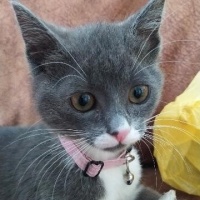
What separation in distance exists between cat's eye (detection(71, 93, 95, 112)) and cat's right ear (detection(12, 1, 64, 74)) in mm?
140

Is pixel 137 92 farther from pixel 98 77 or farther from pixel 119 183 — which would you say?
pixel 119 183

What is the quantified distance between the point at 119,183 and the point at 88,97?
33cm

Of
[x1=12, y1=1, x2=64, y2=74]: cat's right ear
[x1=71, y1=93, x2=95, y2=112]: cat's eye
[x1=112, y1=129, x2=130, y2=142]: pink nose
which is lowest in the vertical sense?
[x1=112, y1=129, x2=130, y2=142]: pink nose

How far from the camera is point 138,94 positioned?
1.22 meters

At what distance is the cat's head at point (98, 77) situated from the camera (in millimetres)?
1167

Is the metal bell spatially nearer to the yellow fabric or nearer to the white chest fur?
the white chest fur

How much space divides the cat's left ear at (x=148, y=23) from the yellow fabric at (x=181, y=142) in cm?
28

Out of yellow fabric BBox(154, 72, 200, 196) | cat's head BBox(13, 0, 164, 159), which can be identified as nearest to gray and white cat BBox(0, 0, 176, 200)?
cat's head BBox(13, 0, 164, 159)

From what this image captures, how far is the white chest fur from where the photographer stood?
4.36 feet

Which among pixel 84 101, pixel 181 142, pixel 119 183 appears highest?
pixel 84 101

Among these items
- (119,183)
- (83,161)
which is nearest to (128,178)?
(119,183)

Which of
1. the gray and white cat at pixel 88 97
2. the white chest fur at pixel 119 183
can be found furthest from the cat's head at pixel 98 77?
the white chest fur at pixel 119 183

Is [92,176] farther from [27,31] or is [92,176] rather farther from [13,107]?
[13,107]

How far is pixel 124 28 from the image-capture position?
49.9 inches
